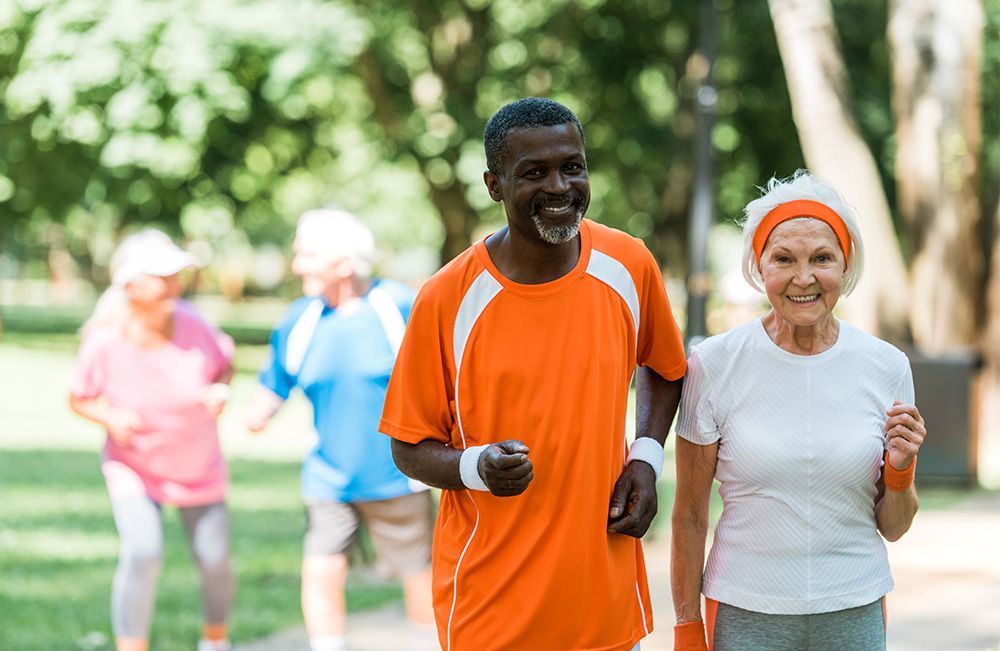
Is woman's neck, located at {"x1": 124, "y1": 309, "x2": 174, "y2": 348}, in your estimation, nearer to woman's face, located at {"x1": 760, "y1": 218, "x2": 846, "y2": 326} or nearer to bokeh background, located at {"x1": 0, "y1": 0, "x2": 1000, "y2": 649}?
bokeh background, located at {"x1": 0, "y1": 0, "x2": 1000, "y2": 649}

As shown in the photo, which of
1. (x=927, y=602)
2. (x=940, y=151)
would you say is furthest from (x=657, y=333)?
(x=940, y=151)

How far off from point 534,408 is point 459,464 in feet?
0.69

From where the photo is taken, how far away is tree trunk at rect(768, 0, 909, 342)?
13.7 metres

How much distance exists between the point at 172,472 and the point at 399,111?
65.1 ft

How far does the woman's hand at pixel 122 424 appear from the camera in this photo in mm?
6305

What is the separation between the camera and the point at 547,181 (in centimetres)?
320

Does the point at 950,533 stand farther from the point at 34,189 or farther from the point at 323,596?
the point at 34,189

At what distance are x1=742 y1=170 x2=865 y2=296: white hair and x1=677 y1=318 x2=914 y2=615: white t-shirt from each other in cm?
16

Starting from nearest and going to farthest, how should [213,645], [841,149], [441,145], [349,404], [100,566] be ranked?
[349,404]
[213,645]
[100,566]
[841,149]
[441,145]


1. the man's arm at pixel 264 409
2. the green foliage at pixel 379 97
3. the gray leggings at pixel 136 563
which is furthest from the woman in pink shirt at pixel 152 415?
the green foliage at pixel 379 97

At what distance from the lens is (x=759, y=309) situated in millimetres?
8312

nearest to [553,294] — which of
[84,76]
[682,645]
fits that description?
[682,645]

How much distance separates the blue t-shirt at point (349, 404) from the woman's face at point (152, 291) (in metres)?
0.68

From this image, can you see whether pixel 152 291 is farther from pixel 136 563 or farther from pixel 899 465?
pixel 899 465
